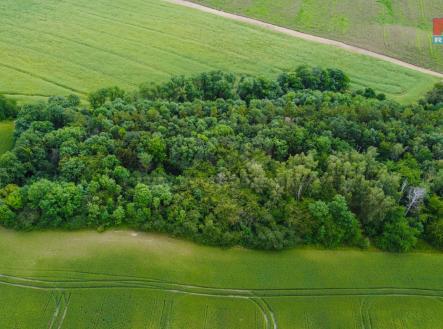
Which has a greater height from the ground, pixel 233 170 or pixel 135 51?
pixel 135 51

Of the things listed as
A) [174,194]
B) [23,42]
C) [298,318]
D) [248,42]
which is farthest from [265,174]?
[23,42]

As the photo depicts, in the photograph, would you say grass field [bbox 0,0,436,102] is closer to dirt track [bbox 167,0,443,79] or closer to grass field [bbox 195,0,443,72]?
dirt track [bbox 167,0,443,79]

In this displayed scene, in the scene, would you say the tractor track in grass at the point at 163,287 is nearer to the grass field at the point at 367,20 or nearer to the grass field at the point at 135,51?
the grass field at the point at 135,51

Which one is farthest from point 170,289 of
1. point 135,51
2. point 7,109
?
point 135,51

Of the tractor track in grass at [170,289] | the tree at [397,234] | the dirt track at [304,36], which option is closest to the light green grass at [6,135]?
the tractor track in grass at [170,289]

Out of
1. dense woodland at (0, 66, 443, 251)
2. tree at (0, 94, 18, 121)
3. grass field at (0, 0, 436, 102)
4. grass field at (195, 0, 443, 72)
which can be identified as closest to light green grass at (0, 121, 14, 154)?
tree at (0, 94, 18, 121)

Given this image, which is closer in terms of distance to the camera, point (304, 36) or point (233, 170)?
point (233, 170)

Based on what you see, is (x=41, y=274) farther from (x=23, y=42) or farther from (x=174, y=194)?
(x=23, y=42)

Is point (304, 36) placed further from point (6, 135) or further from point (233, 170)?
point (6, 135)
